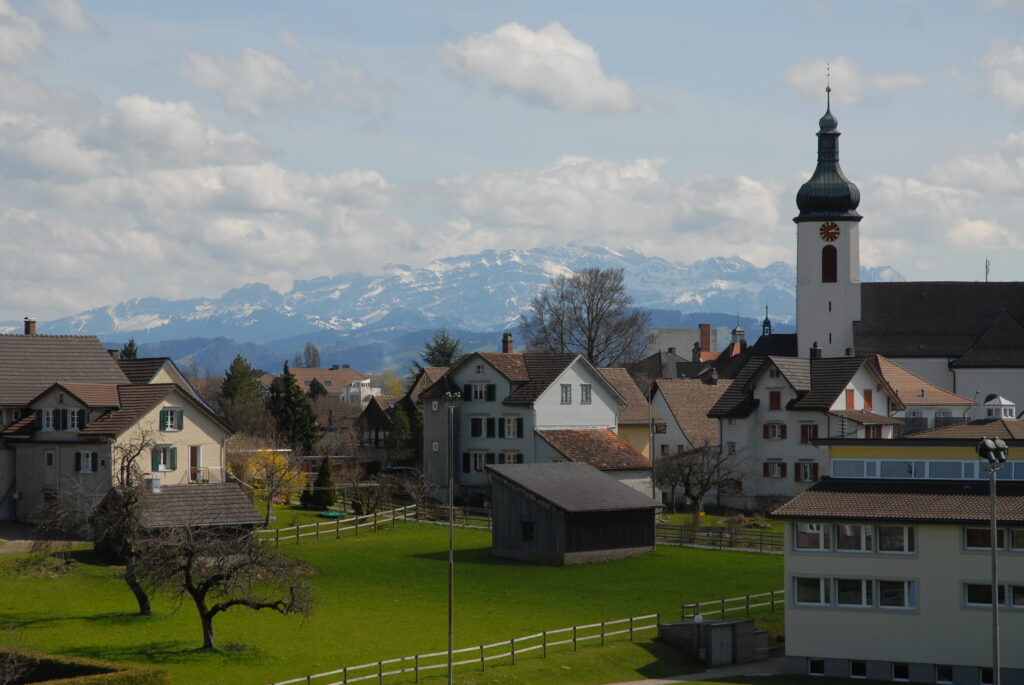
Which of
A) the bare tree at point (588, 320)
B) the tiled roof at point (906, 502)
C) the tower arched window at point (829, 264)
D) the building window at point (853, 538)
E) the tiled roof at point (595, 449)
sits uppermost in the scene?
the tower arched window at point (829, 264)

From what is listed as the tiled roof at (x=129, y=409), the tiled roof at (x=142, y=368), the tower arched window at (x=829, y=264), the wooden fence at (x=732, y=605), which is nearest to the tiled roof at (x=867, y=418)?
the wooden fence at (x=732, y=605)

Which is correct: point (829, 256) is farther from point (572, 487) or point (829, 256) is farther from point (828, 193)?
point (572, 487)

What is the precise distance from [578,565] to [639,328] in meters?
67.2

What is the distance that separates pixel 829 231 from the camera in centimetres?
11012

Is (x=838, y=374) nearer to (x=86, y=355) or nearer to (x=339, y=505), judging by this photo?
(x=339, y=505)

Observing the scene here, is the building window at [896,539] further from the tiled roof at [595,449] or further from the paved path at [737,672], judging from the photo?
the tiled roof at [595,449]

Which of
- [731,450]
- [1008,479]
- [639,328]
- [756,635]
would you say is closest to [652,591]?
[756,635]

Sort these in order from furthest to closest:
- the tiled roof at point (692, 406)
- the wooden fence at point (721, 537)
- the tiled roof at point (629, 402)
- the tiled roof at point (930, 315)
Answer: the tiled roof at point (930, 315), the tiled roof at point (692, 406), the tiled roof at point (629, 402), the wooden fence at point (721, 537)

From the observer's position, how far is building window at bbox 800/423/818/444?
82125mm

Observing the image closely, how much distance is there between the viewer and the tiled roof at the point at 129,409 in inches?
2650

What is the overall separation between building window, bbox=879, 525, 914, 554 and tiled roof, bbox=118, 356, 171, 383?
43.8 metres

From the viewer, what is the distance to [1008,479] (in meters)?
46.9

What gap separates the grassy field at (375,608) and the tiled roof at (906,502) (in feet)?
21.0

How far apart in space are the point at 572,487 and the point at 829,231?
168 ft
